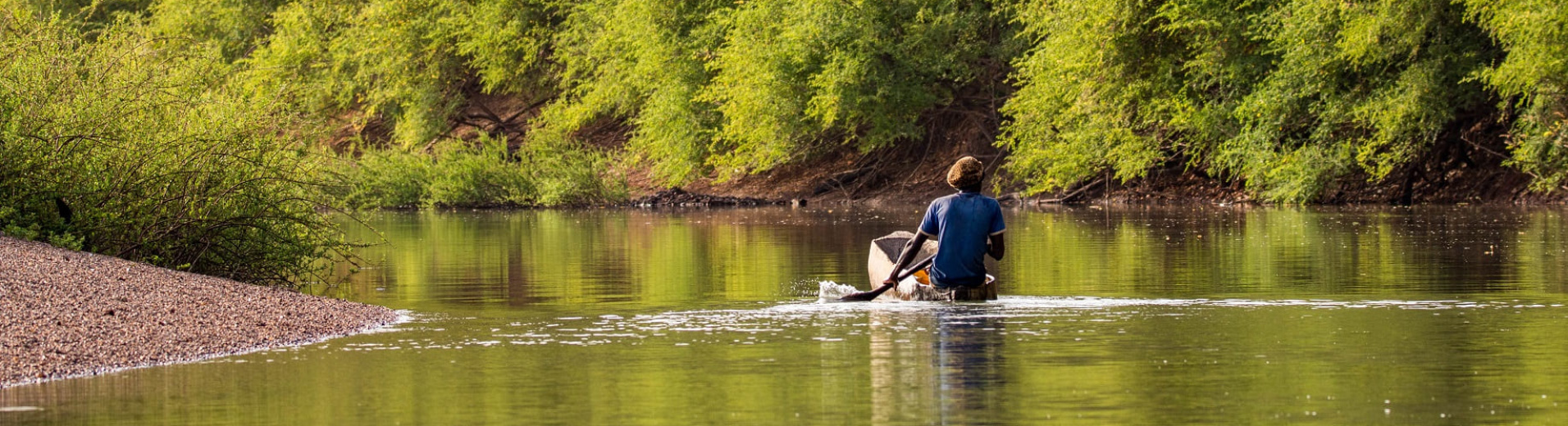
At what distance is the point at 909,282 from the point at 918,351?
4296mm

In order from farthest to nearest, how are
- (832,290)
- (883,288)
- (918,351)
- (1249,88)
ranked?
(1249,88) < (832,290) < (883,288) < (918,351)

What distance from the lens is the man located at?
17.2 m

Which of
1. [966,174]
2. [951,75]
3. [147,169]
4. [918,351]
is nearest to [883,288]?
[966,174]

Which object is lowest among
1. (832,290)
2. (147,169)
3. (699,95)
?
(832,290)

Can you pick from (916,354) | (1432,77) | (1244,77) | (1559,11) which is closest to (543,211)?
(1244,77)

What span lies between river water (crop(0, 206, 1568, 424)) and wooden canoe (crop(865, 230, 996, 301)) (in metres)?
0.22

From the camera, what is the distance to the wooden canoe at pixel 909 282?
17.5 m

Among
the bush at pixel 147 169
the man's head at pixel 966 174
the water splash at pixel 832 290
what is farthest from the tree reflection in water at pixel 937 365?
the bush at pixel 147 169

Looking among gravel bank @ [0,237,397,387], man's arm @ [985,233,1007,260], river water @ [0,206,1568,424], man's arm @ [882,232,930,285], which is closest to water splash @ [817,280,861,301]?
river water @ [0,206,1568,424]

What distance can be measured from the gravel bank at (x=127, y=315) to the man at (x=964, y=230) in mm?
4418

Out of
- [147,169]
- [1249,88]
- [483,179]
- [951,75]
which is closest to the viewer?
[147,169]

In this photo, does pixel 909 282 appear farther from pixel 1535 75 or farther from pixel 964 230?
pixel 1535 75

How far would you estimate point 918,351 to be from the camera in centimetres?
1358

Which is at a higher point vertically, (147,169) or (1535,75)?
(1535,75)
